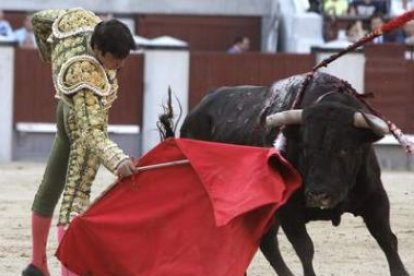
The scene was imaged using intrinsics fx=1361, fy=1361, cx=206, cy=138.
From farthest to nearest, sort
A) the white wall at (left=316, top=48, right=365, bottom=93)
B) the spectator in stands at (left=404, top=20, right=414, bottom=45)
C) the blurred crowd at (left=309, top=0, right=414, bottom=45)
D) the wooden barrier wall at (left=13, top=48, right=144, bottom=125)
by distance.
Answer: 1. the blurred crowd at (left=309, top=0, right=414, bottom=45)
2. the spectator in stands at (left=404, top=20, right=414, bottom=45)
3. the white wall at (left=316, top=48, right=365, bottom=93)
4. the wooden barrier wall at (left=13, top=48, right=144, bottom=125)

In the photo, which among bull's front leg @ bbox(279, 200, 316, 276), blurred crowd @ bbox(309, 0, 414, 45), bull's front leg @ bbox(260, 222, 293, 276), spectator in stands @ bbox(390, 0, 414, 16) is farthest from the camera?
spectator in stands @ bbox(390, 0, 414, 16)

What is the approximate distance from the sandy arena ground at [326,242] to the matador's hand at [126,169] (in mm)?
1326

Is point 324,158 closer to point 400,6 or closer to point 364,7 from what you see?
point 364,7

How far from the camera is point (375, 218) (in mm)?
5086

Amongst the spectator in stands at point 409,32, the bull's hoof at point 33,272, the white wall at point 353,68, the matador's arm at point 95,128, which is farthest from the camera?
the spectator in stands at point 409,32

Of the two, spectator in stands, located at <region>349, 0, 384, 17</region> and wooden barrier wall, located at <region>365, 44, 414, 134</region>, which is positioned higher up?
spectator in stands, located at <region>349, 0, 384, 17</region>

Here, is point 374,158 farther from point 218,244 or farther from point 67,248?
point 67,248

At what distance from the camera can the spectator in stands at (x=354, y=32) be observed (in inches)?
525

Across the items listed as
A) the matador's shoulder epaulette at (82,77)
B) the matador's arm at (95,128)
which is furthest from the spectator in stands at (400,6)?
the matador's arm at (95,128)

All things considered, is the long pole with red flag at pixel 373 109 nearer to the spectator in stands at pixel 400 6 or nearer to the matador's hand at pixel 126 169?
the matador's hand at pixel 126 169

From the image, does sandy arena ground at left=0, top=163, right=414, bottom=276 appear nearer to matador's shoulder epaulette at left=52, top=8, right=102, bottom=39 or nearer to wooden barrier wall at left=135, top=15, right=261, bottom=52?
matador's shoulder epaulette at left=52, top=8, right=102, bottom=39

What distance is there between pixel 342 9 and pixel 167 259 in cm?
998

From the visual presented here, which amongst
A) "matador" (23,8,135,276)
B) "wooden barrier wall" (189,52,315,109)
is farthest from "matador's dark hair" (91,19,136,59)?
"wooden barrier wall" (189,52,315,109)

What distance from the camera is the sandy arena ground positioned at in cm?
598
